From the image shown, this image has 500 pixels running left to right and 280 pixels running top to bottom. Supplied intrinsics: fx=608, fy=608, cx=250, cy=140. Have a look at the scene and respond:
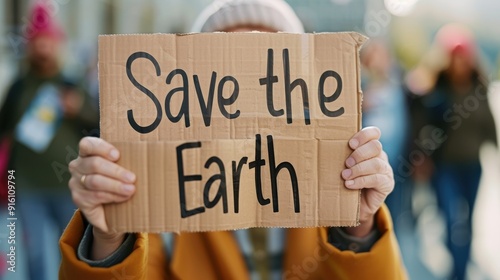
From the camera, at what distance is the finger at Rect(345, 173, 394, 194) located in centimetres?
113

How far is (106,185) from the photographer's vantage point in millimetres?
1075

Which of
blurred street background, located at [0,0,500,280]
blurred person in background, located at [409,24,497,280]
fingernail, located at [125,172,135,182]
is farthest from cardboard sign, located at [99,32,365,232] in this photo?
blurred person in background, located at [409,24,497,280]

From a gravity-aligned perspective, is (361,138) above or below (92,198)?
above

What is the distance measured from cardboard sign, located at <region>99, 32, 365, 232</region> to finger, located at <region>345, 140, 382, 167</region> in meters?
0.02

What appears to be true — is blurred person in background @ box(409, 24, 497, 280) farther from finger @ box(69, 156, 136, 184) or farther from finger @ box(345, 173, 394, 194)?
finger @ box(69, 156, 136, 184)

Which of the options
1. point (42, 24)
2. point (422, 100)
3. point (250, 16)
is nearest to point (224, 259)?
point (250, 16)

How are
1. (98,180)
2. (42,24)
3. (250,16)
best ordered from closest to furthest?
(98,180) → (250,16) → (42,24)

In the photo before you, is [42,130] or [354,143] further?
[42,130]

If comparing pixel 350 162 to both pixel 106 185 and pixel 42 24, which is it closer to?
pixel 106 185

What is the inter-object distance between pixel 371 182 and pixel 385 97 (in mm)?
2153

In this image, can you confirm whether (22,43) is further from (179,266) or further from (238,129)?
(238,129)

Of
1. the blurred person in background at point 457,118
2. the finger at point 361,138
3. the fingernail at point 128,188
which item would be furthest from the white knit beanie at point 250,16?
the blurred person in background at point 457,118

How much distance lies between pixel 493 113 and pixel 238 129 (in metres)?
2.46

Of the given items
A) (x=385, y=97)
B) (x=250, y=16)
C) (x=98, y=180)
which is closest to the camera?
(x=98, y=180)
